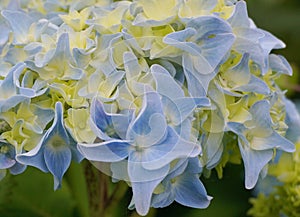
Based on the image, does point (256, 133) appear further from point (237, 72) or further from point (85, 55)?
point (85, 55)

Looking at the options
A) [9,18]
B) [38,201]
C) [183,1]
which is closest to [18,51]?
[9,18]

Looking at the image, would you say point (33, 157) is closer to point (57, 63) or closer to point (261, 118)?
point (57, 63)

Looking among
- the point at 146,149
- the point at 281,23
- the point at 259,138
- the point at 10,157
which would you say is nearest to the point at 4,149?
the point at 10,157

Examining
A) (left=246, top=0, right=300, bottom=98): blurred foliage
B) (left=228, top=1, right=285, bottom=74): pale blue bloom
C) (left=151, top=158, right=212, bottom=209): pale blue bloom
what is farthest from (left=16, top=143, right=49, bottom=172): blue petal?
(left=246, top=0, right=300, bottom=98): blurred foliage

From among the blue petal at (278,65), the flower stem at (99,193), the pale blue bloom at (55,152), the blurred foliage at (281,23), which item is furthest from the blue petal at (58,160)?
the blurred foliage at (281,23)

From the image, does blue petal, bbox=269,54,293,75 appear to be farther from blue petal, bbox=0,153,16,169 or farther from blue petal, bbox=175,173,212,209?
blue petal, bbox=0,153,16,169

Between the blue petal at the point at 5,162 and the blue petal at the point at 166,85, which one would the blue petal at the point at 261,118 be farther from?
the blue petal at the point at 5,162
